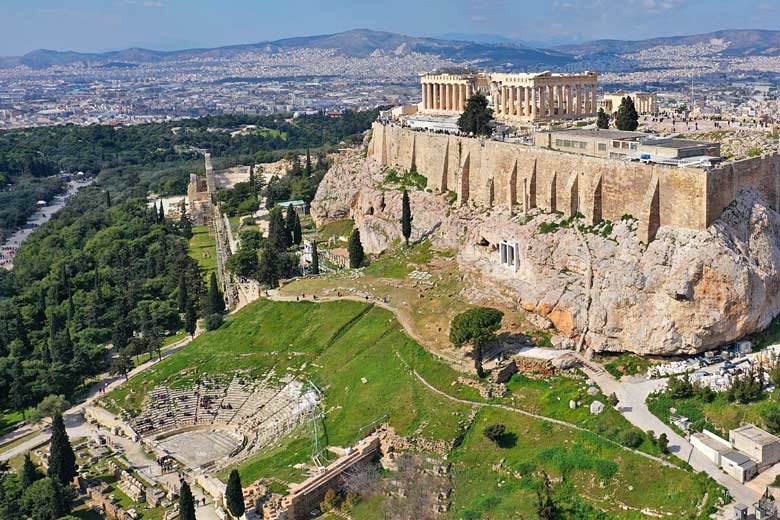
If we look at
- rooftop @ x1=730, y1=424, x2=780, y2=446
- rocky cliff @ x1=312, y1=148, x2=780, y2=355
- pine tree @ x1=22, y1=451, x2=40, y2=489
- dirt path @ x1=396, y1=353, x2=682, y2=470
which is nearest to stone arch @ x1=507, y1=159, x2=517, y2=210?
rocky cliff @ x1=312, y1=148, x2=780, y2=355

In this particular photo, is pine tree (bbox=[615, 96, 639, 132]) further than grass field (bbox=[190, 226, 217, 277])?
No

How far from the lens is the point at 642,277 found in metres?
39.3

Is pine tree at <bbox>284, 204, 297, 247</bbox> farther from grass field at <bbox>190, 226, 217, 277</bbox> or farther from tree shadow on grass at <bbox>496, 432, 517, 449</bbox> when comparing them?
tree shadow on grass at <bbox>496, 432, 517, 449</bbox>

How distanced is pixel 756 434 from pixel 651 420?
4214 mm

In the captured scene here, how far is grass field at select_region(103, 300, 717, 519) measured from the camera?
32031 mm

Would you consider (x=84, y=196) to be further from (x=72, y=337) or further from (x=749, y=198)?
(x=749, y=198)

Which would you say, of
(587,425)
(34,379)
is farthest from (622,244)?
(34,379)

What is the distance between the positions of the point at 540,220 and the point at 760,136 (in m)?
16.8

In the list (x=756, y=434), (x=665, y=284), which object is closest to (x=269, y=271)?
(x=665, y=284)

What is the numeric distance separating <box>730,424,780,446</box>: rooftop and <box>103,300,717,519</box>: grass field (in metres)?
2.91

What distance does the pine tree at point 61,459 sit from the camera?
40719 millimetres

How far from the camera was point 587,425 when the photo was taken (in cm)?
3500

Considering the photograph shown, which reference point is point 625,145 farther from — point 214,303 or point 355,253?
point 214,303

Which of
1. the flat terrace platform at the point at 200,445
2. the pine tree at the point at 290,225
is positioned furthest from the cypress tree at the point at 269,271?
the flat terrace platform at the point at 200,445
